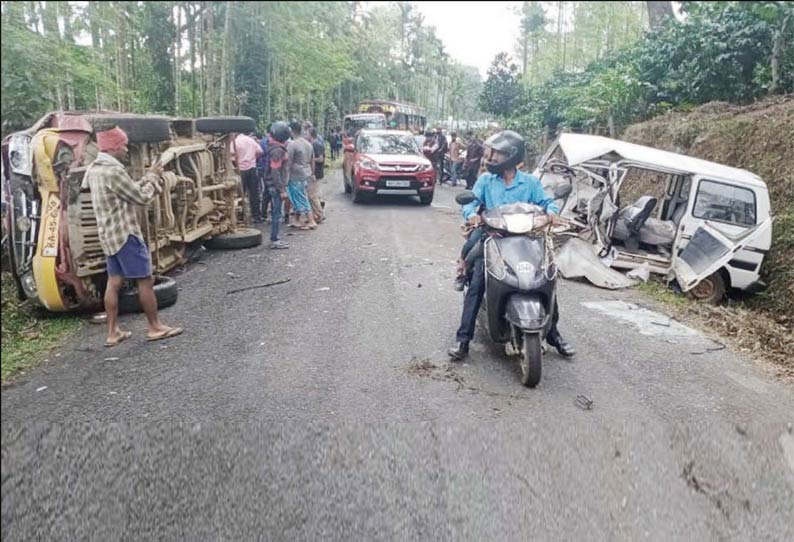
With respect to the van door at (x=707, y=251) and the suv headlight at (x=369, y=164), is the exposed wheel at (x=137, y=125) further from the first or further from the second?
the suv headlight at (x=369, y=164)

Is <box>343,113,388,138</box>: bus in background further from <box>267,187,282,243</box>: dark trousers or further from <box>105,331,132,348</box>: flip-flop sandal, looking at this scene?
<box>105,331,132,348</box>: flip-flop sandal

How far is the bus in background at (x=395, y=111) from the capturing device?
3575cm

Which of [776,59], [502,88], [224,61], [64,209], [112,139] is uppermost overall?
[502,88]

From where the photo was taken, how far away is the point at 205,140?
355 inches

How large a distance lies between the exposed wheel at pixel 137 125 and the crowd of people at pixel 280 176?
3.74 metres

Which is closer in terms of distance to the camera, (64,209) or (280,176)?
(64,209)

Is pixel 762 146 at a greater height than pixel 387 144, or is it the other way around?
pixel 387 144

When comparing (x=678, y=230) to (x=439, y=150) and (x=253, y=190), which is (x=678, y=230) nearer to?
(x=253, y=190)

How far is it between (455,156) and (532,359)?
16.0m

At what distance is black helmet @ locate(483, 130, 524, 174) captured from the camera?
15.4ft

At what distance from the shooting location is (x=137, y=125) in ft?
16.8

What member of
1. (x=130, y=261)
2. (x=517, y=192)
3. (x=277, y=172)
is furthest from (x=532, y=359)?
(x=277, y=172)

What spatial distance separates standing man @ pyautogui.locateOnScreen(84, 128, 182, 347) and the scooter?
247 cm

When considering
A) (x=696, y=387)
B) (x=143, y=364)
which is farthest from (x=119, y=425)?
(x=696, y=387)
